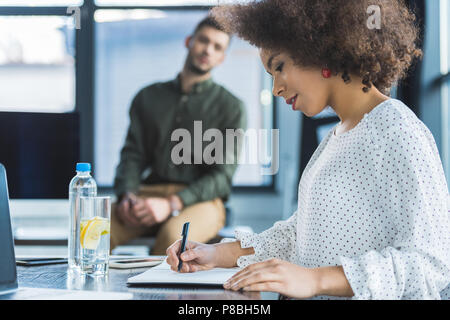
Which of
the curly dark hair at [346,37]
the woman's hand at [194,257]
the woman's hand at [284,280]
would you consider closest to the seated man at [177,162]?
the woman's hand at [194,257]

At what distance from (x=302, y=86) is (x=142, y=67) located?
2.79 meters

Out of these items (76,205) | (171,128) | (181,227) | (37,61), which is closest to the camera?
(76,205)

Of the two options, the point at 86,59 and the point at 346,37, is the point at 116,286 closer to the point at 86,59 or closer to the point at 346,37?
the point at 346,37

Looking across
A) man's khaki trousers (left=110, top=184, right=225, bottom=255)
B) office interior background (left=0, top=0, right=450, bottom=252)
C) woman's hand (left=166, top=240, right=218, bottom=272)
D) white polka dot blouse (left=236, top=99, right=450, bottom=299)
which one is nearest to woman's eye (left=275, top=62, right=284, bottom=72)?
white polka dot blouse (left=236, top=99, right=450, bottom=299)

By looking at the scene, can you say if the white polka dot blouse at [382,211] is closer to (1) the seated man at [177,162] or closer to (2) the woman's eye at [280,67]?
(2) the woman's eye at [280,67]

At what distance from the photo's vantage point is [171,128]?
9.43 ft

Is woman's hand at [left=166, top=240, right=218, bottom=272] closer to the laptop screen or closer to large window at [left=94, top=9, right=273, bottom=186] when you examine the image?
the laptop screen

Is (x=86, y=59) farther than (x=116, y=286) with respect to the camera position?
Yes

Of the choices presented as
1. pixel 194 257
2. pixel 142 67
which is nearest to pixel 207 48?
pixel 142 67

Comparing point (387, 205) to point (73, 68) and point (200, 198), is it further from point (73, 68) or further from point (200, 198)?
point (73, 68)

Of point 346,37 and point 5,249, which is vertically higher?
point 346,37

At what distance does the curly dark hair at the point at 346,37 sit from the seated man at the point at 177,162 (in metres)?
1.53

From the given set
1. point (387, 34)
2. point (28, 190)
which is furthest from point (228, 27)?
point (28, 190)

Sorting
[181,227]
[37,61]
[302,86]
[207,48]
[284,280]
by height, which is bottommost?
[181,227]
